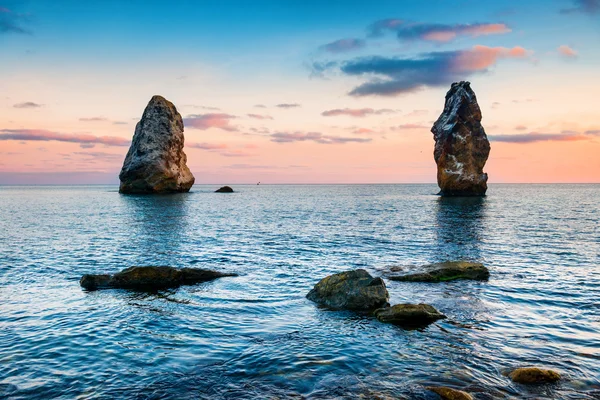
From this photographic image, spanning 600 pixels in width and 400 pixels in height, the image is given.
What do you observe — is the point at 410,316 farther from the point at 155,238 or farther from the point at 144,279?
the point at 155,238

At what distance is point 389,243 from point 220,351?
27.6 meters

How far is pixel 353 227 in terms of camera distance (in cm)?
5241

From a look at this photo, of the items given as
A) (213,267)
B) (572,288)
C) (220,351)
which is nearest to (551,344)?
(572,288)

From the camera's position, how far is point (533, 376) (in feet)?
35.2

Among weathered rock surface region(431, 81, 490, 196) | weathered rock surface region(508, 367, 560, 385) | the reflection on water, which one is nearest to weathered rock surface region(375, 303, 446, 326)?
weathered rock surface region(508, 367, 560, 385)

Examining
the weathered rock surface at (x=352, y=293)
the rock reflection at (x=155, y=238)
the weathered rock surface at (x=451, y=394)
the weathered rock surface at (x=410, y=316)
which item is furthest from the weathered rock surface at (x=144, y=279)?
the weathered rock surface at (x=451, y=394)

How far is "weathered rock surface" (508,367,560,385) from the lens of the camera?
10656 millimetres

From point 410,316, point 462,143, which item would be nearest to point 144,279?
point 410,316

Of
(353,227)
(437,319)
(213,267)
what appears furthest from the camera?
(353,227)

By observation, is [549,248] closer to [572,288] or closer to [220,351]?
[572,288]

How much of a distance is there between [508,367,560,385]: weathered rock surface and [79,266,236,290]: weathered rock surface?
16.6m

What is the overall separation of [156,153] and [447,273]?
109m

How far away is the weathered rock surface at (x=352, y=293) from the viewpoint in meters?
17.8

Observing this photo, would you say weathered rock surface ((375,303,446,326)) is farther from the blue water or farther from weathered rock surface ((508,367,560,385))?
weathered rock surface ((508,367,560,385))
